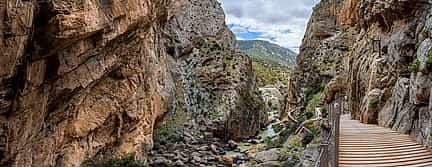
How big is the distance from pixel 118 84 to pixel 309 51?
30996 millimetres

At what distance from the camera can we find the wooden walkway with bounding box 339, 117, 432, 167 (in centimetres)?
764

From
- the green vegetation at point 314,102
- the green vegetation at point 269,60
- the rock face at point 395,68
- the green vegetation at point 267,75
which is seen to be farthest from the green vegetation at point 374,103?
the green vegetation at point 267,75

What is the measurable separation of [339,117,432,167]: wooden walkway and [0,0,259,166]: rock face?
25.2ft

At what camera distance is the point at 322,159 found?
5.35 meters

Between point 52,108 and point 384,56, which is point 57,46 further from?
point 384,56

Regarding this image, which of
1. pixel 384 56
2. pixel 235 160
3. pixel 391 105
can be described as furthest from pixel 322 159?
pixel 235 160

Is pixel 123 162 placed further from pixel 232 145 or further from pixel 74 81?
pixel 232 145

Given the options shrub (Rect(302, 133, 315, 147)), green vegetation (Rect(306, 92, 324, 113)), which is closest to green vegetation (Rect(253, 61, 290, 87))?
green vegetation (Rect(306, 92, 324, 113))

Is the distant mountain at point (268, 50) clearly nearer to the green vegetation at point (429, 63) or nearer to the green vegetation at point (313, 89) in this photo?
the green vegetation at point (313, 89)

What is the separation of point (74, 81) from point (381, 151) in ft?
33.4

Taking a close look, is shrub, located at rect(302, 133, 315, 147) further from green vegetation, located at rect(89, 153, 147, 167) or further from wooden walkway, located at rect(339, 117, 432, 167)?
wooden walkway, located at rect(339, 117, 432, 167)

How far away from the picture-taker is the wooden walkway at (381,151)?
764cm

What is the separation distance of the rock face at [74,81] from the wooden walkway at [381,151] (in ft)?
25.2

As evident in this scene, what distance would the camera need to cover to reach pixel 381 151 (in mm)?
8516
